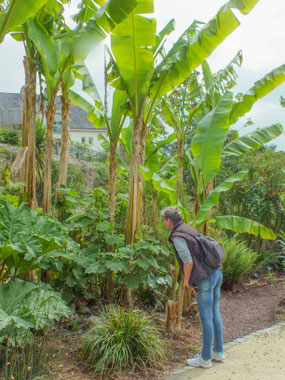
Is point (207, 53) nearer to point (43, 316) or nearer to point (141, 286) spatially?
point (141, 286)

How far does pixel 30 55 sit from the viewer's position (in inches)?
206

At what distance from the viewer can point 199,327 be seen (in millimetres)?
5977

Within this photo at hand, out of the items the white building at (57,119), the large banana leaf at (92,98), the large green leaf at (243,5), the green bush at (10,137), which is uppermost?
the white building at (57,119)

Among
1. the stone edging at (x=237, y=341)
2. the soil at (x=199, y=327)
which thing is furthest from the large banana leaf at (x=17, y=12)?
the stone edging at (x=237, y=341)

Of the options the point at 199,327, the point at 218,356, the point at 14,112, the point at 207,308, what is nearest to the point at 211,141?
the point at 207,308

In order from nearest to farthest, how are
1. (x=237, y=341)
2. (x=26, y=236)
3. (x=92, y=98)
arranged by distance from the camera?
(x=26, y=236) < (x=237, y=341) < (x=92, y=98)

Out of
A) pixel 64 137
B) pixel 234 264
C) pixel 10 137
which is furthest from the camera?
pixel 10 137

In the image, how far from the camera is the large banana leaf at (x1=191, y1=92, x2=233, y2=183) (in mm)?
5992

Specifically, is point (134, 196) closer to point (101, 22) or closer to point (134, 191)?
point (134, 191)

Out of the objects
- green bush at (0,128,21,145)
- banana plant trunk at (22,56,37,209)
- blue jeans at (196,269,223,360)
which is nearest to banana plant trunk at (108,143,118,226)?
banana plant trunk at (22,56,37,209)

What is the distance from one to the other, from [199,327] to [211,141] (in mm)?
2911

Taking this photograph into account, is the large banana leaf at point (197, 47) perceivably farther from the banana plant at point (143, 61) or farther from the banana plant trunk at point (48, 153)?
the banana plant trunk at point (48, 153)

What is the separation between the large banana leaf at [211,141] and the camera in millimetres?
5992

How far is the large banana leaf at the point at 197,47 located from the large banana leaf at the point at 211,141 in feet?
2.74
